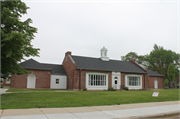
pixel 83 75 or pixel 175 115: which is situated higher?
pixel 83 75

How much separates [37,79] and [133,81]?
739 inches

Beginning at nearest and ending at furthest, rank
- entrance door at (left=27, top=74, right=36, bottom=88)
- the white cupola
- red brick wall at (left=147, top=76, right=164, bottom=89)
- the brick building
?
entrance door at (left=27, top=74, right=36, bottom=88) → the brick building → the white cupola → red brick wall at (left=147, top=76, right=164, bottom=89)

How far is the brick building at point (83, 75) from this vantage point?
26594 mm

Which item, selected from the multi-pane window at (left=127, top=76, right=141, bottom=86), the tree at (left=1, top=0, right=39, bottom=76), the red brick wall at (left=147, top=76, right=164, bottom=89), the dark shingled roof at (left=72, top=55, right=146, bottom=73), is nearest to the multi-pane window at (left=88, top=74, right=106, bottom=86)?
the dark shingled roof at (left=72, top=55, right=146, bottom=73)

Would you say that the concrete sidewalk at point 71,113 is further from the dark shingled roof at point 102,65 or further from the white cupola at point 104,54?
the white cupola at point 104,54

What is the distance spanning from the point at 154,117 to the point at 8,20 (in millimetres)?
13188

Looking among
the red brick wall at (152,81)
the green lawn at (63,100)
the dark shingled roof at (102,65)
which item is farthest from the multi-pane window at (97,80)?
the red brick wall at (152,81)

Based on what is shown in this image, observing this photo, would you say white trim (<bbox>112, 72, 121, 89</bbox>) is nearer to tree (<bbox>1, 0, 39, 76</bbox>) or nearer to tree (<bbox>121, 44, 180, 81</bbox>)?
tree (<bbox>1, 0, 39, 76</bbox>)

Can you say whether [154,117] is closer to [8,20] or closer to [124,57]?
[8,20]

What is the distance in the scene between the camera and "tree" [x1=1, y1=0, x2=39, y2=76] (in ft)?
40.3

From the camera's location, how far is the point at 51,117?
6758 millimetres

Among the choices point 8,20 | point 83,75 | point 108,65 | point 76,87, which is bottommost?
point 76,87

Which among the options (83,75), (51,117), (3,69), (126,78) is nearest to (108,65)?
(126,78)

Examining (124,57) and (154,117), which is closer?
(154,117)
